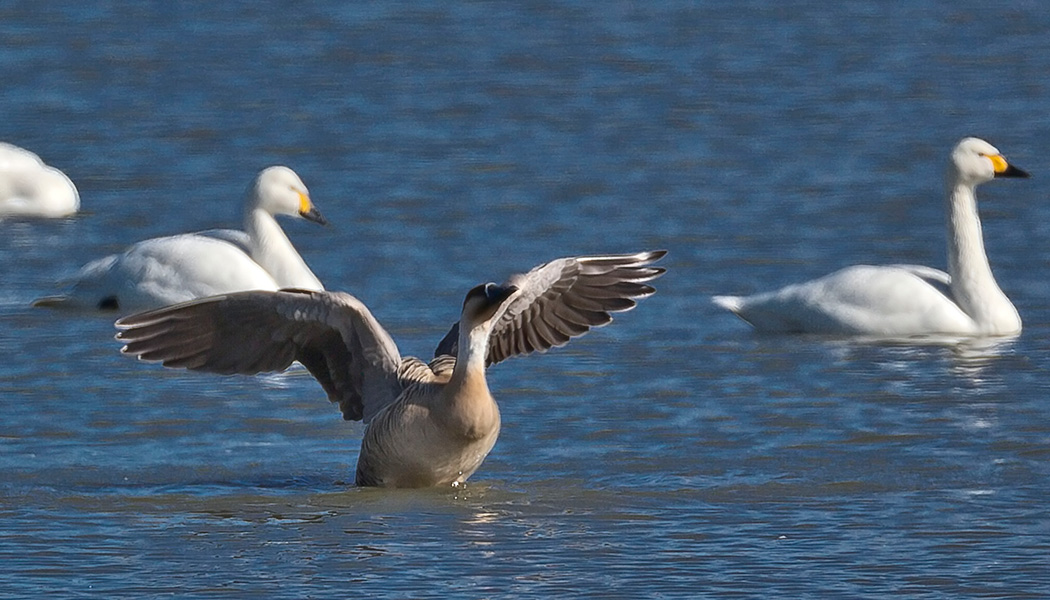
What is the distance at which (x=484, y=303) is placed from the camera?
8125mm

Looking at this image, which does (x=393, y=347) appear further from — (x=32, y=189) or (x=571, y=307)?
(x=32, y=189)

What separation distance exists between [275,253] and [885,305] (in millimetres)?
3499

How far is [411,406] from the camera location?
843 centimetres

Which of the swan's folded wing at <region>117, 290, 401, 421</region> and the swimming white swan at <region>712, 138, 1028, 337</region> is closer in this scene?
the swan's folded wing at <region>117, 290, 401, 421</region>

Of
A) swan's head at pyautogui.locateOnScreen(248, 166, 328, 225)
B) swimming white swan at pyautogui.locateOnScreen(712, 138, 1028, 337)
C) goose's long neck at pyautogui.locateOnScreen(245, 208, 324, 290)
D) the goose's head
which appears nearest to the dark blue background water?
swimming white swan at pyautogui.locateOnScreen(712, 138, 1028, 337)

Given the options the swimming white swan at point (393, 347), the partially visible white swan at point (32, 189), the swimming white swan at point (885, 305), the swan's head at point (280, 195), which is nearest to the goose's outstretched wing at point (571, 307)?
the swimming white swan at point (393, 347)

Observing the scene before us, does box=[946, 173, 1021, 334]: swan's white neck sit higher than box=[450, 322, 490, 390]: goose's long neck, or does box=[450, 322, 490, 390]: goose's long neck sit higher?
box=[450, 322, 490, 390]: goose's long neck

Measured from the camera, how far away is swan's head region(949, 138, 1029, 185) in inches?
492

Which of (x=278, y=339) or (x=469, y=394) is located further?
(x=278, y=339)

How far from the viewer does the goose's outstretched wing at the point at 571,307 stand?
9.00 meters

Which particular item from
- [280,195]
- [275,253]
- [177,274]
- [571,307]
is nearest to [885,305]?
[571,307]

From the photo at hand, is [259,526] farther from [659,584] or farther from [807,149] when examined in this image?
[807,149]

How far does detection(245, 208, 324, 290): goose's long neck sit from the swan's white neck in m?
3.44

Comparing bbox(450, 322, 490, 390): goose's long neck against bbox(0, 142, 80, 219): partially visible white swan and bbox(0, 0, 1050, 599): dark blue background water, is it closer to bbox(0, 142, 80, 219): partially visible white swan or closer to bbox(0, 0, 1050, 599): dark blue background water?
bbox(0, 0, 1050, 599): dark blue background water
